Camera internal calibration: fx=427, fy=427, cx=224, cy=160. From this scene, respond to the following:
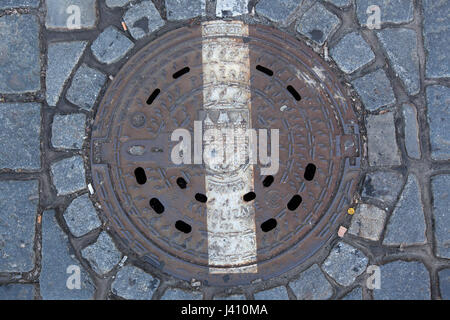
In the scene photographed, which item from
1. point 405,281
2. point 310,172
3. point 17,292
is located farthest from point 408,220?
point 17,292

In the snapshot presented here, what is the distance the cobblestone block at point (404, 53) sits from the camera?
2.64 m

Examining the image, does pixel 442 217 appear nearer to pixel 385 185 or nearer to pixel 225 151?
pixel 385 185

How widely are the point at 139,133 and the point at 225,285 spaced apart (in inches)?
42.4

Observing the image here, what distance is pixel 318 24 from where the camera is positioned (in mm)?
2641

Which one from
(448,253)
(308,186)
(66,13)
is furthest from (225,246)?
(66,13)

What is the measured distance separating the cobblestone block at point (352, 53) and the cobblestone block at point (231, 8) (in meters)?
0.62

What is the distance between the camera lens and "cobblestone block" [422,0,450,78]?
8.69ft

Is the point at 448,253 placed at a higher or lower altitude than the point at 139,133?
lower

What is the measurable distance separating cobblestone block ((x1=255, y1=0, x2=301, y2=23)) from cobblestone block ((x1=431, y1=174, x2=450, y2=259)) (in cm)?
139

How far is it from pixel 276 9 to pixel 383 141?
105cm

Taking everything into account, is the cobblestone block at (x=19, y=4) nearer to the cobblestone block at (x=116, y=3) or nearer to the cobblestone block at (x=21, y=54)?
the cobblestone block at (x=21, y=54)
